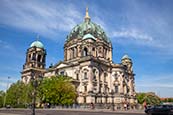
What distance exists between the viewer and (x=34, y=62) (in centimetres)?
7800

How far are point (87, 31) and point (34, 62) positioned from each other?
72.9ft

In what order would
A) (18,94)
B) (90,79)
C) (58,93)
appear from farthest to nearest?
(18,94), (90,79), (58,93)

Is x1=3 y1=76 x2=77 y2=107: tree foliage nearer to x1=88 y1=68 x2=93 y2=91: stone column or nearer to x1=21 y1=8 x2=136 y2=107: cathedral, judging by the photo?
x1=88 y1=68 x2=93 y2=91: stone column

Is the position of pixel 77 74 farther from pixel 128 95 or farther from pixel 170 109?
pixel 170 109

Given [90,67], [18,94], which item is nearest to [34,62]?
[18,94]

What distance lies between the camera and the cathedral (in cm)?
6256

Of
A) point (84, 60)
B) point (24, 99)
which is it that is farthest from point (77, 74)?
point (24, 99)

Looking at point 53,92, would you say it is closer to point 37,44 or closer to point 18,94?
point 18,94

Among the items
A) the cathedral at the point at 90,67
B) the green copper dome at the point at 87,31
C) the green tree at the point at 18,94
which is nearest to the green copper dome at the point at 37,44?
the cathedral at the point at 90,67

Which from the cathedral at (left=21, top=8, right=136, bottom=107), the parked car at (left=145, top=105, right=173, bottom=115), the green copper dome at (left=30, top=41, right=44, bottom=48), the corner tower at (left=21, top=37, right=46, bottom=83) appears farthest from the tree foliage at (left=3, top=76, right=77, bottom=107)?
the parked car at (left=145, top=105, right=173, bottom=115)

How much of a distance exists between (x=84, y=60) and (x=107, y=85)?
12072mm

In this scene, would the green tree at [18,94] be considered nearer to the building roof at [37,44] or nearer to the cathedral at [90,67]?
the cathedral at [90,67]

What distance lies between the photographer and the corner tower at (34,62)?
76900 mm

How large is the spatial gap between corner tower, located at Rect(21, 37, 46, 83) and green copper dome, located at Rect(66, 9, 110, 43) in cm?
1169
